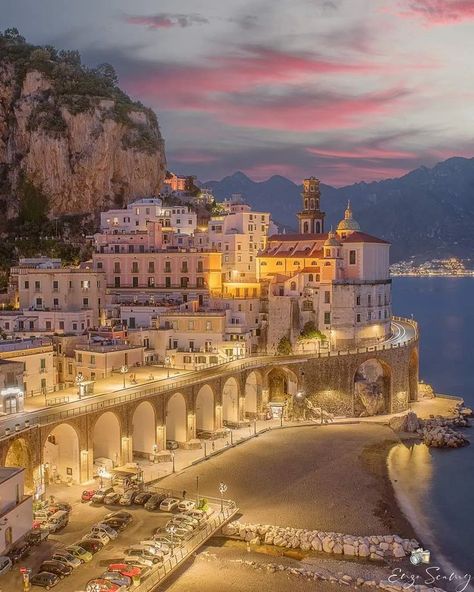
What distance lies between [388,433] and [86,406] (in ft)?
104

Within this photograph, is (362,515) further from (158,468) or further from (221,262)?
(221,262)

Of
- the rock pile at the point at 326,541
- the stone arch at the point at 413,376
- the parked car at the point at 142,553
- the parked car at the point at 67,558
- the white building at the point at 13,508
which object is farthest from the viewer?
the stone arch at the point at 413,376

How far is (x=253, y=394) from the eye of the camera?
6950cm

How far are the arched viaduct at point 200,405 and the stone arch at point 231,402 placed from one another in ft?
0.30

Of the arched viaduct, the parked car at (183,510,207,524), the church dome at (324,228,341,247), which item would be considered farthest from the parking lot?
the church dome at (324,228,341,247)

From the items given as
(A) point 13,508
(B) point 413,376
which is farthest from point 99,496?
(B) point 413,376

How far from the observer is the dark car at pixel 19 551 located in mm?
35256

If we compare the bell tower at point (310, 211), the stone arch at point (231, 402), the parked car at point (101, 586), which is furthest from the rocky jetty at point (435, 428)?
the bell tower at point (310, 211)

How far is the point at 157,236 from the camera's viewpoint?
91.5 meters

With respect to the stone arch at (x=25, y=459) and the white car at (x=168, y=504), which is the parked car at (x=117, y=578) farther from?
the stone arch at (x=25, y=459)

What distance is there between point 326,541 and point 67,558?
14336mm

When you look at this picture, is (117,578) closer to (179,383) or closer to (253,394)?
(179,383)

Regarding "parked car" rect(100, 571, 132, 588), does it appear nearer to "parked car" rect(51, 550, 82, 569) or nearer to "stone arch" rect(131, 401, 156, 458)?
"parked car" rect(51, 550, 82, 569)

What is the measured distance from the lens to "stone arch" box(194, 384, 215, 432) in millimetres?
61969
